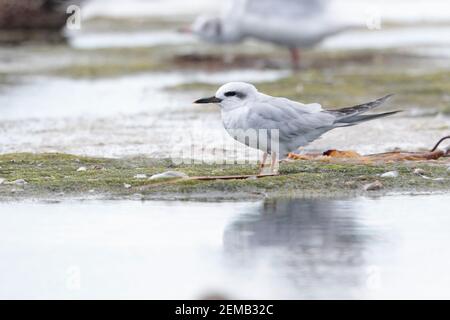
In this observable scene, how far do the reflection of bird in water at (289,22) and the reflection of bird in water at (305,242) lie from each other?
7.64 metres

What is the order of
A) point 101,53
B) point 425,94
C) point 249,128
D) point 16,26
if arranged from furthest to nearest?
point 16,26, point 101,53, point 425,94, point 249,128

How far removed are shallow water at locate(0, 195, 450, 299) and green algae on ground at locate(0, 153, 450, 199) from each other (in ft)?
0.67

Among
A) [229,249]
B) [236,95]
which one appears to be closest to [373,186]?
[236,95]

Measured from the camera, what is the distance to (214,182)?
6.00 m

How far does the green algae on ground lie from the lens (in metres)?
5.88

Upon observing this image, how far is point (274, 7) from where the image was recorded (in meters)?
13.4

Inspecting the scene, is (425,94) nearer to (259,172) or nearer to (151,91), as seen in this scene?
(151,91)

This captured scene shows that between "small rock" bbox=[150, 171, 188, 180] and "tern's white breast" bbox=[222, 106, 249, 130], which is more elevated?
"tern's white breast" bbox=[222, 106, 249, 130]

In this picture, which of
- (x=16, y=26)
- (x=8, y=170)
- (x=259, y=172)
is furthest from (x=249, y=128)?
(x=16, y=26)

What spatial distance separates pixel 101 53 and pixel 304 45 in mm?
2579

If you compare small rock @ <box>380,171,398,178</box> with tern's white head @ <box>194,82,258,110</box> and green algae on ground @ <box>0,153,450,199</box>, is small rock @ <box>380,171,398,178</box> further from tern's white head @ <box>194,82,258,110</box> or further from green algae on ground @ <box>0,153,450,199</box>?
tern's white head @ <box>194,82,258,110</box>

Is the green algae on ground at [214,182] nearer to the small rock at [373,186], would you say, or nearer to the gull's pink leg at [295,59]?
the small rock at [373,186]

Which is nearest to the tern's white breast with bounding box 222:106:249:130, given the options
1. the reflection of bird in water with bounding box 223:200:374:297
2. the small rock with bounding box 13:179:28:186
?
the reflection of bird in water with bounding box 223:200:374:297

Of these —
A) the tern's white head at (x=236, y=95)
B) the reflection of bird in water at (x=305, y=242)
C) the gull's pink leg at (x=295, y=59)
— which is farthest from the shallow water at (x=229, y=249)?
the gull's pink leg at (x=295, y=59)
